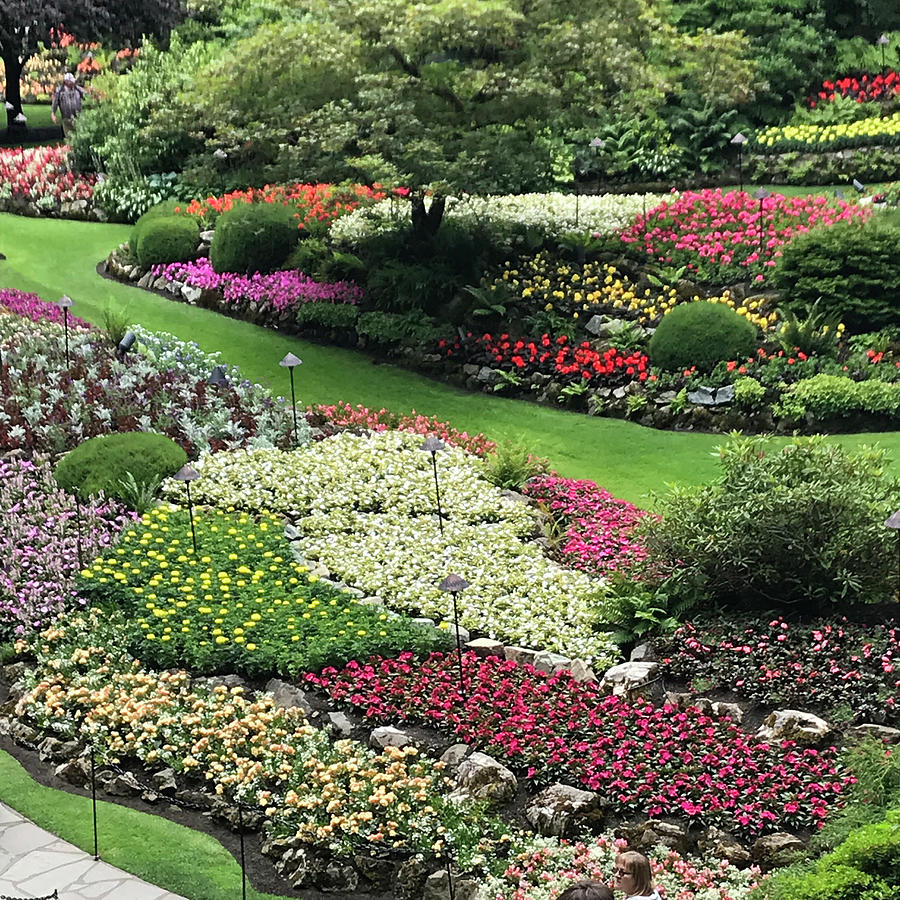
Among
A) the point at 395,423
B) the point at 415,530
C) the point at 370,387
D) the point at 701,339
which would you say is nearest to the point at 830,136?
the point at 701,339

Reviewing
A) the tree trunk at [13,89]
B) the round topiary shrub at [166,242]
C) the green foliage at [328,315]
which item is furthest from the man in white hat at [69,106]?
the green foliage at [328,315]

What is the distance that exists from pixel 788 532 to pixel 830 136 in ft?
55.2

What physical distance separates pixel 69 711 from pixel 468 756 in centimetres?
317

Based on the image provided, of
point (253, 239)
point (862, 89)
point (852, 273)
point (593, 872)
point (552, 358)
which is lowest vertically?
point (593, 872)

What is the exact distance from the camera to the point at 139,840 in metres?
8.80

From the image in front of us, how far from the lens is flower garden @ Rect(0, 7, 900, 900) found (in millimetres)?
8789

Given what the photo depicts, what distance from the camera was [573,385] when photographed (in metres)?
16.5

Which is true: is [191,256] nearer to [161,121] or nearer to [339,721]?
[161,121]

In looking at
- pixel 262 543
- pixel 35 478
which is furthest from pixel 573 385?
pixel 35 478

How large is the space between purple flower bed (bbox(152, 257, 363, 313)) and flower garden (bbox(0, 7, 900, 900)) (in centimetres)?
6

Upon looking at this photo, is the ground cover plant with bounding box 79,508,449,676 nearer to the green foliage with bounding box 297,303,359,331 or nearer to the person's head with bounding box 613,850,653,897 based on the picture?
the person's head with bounding box 613,850,653,897

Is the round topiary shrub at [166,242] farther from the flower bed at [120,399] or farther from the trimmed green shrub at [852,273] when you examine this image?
the trimmed green shrub at [852,273]

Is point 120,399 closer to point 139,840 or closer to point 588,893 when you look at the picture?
point 139,840

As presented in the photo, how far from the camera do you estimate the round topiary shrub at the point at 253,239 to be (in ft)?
65.4
